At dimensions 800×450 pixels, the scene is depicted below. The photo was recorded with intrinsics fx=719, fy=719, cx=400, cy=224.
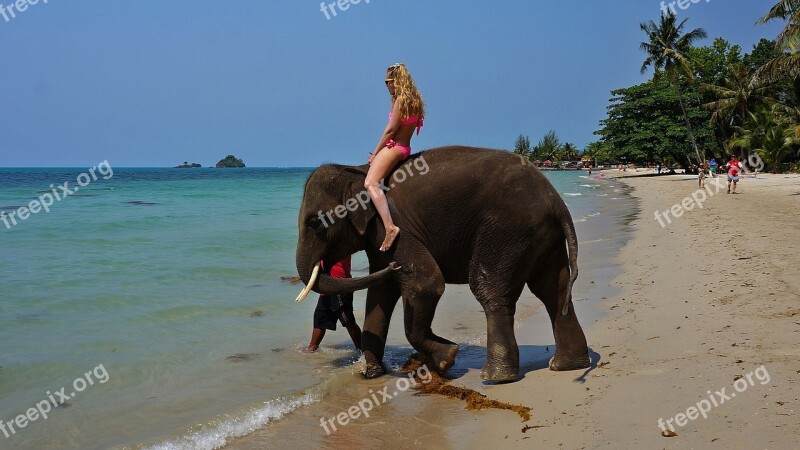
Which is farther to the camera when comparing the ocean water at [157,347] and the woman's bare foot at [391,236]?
the woman's bare foot at [391,236]

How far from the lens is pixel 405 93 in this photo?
6.25 meters

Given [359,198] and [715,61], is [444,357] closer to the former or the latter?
[359,198]

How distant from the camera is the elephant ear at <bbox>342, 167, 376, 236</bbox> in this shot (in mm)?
6234

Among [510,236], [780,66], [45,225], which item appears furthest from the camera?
[780,66]

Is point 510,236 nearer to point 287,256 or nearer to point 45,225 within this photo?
point 287,256

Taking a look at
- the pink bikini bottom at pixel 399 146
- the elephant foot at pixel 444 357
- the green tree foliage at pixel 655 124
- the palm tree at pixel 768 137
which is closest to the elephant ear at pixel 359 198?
the pink bikini bottom at pixel 399 146

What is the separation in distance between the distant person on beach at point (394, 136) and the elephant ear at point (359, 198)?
0.09m

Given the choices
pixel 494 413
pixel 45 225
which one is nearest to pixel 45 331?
pixel 494 413

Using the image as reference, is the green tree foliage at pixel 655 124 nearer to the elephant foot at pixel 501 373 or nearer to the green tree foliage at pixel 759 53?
the green tree foliage at pixel 759 53

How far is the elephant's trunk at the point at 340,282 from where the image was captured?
244 inches

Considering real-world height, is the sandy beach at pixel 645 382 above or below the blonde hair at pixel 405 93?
below

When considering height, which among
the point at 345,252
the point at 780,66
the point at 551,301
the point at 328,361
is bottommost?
the point at 328,361

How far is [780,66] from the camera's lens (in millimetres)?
24078

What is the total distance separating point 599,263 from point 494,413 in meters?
7.85
